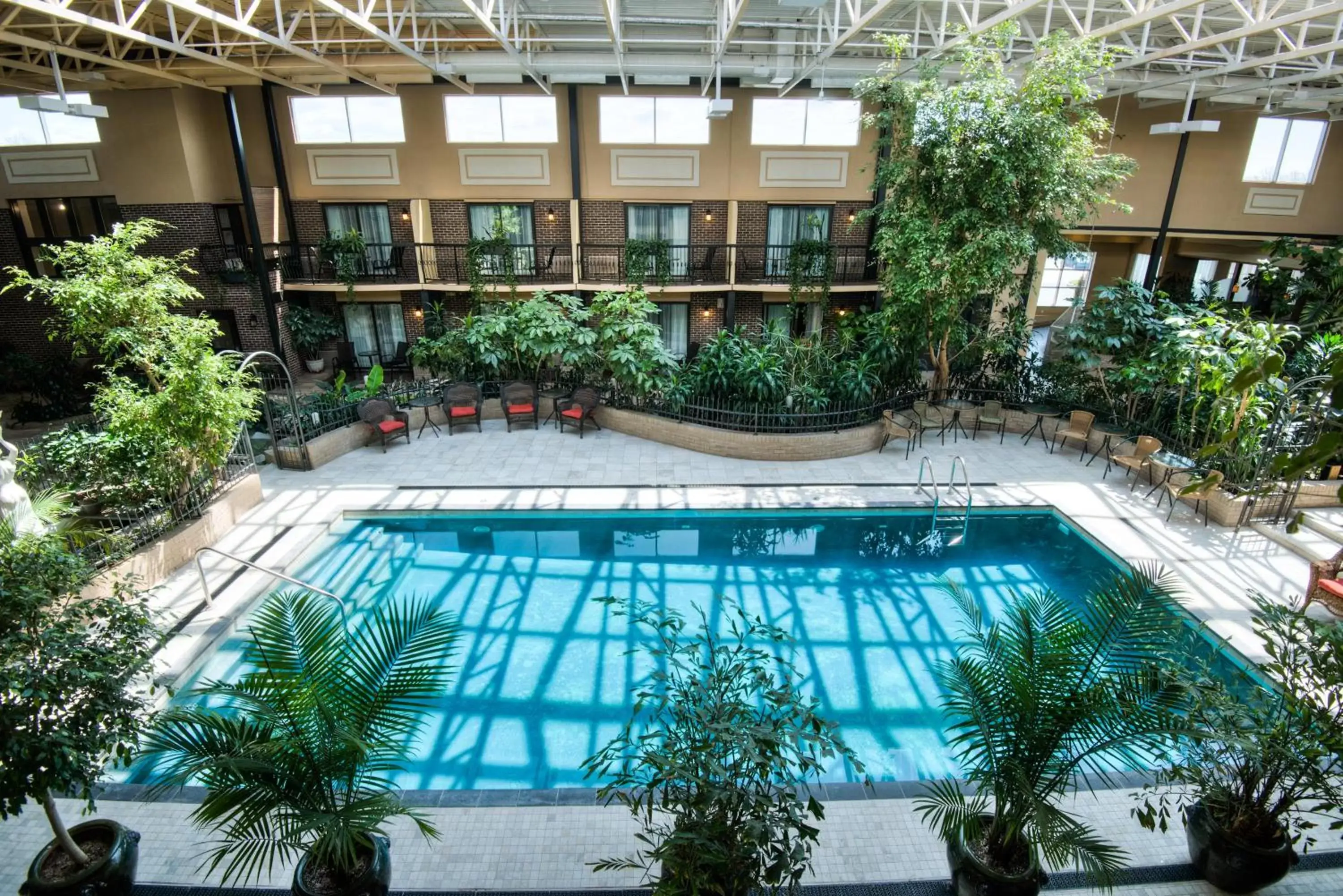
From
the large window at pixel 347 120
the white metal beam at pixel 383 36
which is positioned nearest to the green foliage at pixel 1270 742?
the white metal beam at pixel 383 36

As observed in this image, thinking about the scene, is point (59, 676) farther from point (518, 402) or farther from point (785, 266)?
point (785, 266)

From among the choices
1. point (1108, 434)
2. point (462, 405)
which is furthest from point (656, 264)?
point (1108, 434)

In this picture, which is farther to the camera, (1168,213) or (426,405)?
(1168,213)

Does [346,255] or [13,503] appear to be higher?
[346,255]

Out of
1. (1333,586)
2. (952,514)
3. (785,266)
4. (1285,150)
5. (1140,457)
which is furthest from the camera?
(785,266)

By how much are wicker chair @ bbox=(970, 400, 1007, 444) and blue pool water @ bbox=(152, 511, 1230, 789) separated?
3.00 meters

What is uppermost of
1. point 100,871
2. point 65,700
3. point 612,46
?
point 612,46

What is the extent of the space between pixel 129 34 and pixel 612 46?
7.31 meters

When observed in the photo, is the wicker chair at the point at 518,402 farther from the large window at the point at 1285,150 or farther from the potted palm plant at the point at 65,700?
the large window at the point at 1285,150

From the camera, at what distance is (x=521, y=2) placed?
1115 centimetres

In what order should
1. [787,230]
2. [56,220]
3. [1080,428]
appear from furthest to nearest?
[787,230] < [56,220] < [1080,428]

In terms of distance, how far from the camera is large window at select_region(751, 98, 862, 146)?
15.4 metres

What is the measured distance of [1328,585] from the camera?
21.8 ft

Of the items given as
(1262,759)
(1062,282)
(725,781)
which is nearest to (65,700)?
(725,781)
